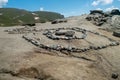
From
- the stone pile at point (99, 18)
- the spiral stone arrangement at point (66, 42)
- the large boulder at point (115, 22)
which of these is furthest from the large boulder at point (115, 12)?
the spiral stone arrangement at point (66, 42)

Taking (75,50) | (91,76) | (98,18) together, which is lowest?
→ (91,76)

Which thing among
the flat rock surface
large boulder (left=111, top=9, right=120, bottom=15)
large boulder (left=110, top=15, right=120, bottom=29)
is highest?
large boulder (left=111, top=9, right=120, bottom=15)

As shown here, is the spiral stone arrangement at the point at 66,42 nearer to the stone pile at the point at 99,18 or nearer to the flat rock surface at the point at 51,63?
the flat rock surface at the point at 51,63

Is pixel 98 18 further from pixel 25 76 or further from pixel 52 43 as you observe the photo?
pixel 25 76

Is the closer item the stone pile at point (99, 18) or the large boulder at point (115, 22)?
the large boulder at point (115, 22)

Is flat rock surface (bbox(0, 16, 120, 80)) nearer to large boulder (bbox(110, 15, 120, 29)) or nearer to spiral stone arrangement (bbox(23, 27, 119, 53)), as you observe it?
spiral stone arrangement (bbox(23, 27, 119, 53))

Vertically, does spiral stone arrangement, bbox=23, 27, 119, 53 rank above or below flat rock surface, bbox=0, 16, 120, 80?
above

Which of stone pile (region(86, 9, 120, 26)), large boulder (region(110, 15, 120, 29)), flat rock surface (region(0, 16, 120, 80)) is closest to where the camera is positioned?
flat rock surface (region(0, 16, 120, 80))

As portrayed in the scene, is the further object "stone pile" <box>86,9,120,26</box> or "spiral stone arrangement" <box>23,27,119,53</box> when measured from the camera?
"stone pile" <box>86,9,120,26</box>

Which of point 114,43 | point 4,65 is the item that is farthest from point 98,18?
point 4,65

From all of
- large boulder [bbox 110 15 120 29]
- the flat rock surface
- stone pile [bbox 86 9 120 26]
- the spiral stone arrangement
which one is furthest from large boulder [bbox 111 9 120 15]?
the flat rock surface

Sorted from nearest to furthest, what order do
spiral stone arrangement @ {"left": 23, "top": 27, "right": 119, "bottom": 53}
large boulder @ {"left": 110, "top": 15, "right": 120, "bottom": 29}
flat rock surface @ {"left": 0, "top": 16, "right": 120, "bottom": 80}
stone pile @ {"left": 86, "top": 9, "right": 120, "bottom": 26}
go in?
flat rock surface @ {"left": 0, "top": 16, "right": 120, "bottom": 80} → spiral stone arrangement @ {"left": 23, "top": 27, "right": 119, "bottom": 53} → large boulder @ {"left": 110, "top": 15, "right": 120, "bottom": 29} → stone pile @ {"left": 86, "top": 9, "right": 120, "bottom": 26}
